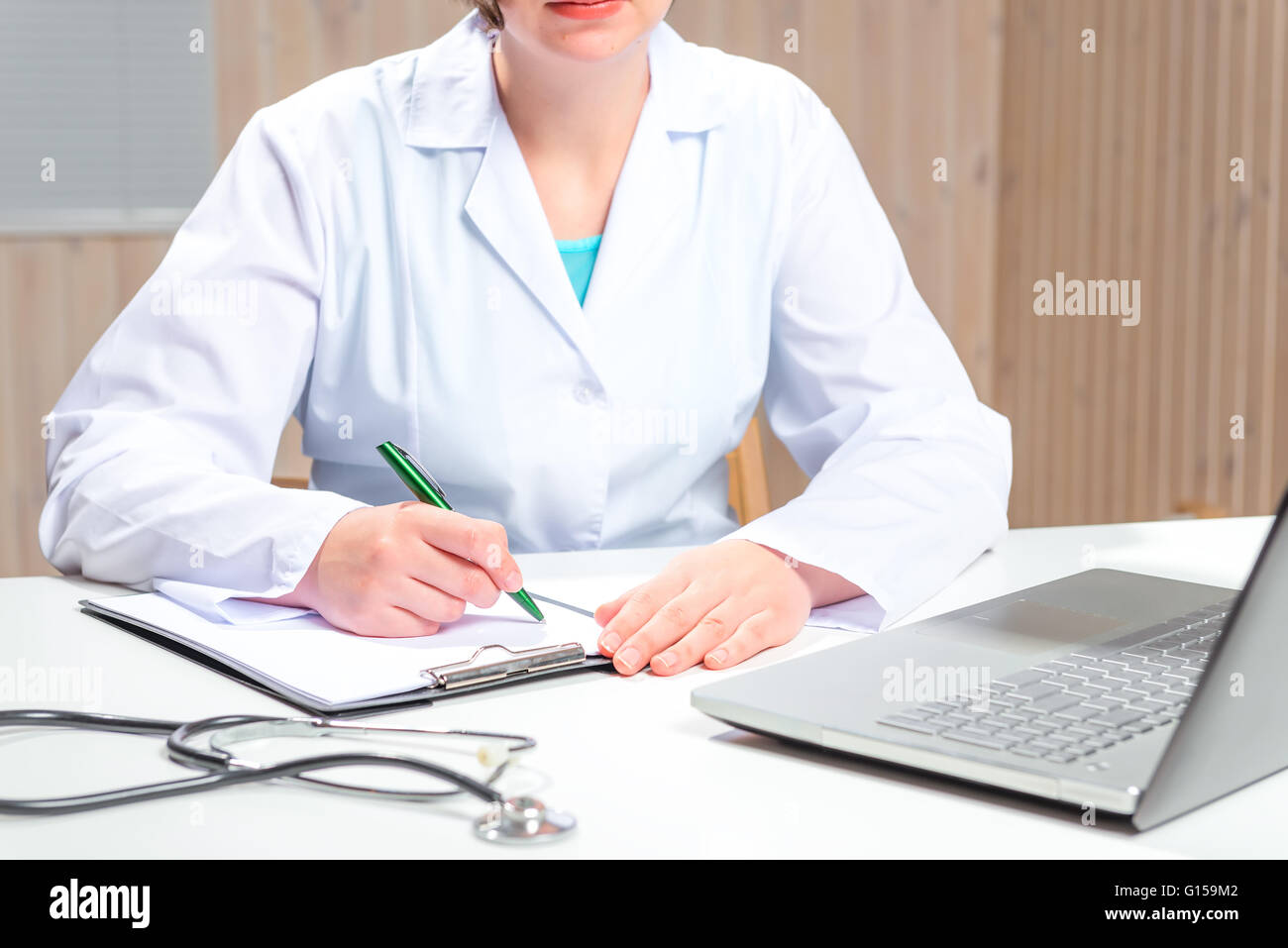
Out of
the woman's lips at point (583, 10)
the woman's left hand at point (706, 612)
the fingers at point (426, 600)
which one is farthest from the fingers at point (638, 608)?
the woman's lips at point (583, 10)

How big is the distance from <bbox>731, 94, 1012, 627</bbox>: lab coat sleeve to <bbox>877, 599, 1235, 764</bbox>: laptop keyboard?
0.78 ft

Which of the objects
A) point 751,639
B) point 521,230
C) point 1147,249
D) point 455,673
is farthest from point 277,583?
point 1147,249

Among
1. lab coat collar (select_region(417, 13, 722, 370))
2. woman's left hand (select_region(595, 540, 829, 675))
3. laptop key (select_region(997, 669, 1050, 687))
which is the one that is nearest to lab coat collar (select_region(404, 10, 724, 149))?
lab coat collar (select_region(417, 13, 722, 370))

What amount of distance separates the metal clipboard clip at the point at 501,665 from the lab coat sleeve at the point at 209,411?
0.20 meters

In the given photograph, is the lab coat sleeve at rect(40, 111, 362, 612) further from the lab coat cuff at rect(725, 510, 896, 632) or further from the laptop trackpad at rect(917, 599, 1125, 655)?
the laptop trackpad at rect(917, 599, 1125, 655)

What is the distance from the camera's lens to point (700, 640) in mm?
810

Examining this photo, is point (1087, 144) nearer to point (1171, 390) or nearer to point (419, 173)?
point (1171, 390)

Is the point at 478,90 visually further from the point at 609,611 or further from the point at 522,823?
the point at 522,823

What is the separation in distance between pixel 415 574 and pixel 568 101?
64cm

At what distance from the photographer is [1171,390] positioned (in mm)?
2598

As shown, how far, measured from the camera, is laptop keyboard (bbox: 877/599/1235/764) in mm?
580

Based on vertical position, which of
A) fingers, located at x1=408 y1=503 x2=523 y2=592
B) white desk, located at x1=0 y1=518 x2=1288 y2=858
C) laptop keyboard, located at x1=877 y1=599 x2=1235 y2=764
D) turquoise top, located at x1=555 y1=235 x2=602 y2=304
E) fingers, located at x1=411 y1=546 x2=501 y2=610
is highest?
turquoise top, located at x1=555 y1=235 x2=602 y2=304
